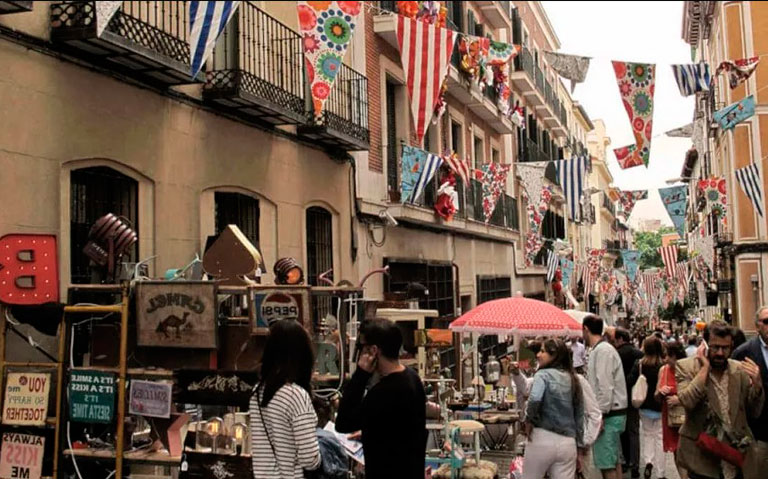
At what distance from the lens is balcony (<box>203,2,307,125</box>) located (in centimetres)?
870

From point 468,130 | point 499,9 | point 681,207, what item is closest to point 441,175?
point 468,130

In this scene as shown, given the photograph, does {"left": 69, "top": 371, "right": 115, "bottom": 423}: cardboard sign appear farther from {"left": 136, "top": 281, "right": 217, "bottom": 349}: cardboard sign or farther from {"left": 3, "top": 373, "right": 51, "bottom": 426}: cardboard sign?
{"left": 136, "top": 281, "right": 217, "bottom": 349}: cardboard sign

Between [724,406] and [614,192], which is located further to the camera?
[614,192]

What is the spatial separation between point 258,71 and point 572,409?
571 centimetres

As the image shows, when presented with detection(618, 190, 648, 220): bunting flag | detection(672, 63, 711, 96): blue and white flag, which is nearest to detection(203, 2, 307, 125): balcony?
detection(672, 63, 711, 96): blue and white flag

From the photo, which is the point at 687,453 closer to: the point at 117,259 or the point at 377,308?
the point at 377,308

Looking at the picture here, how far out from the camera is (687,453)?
6.10m

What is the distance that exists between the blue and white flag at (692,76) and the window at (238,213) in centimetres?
844

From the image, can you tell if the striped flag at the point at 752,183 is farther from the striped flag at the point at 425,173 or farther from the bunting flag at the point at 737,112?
the striped flag at the point at 425,173

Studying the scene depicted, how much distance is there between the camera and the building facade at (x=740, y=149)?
840 inches

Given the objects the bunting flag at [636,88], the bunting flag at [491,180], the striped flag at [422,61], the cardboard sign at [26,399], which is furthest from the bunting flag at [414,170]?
the cardboard sign at [26,399]

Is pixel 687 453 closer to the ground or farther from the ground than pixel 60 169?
closer to the ground

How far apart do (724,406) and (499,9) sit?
59.6 ft

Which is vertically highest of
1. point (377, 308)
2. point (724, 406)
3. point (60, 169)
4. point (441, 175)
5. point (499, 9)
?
point (499, 9)
